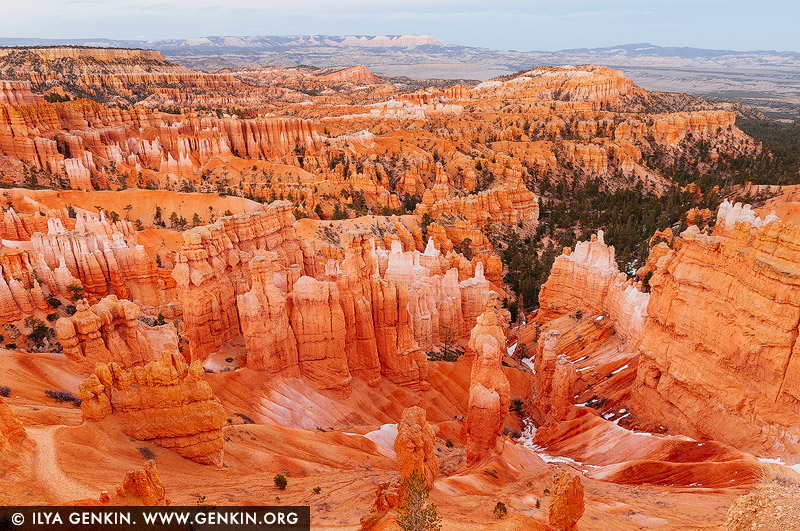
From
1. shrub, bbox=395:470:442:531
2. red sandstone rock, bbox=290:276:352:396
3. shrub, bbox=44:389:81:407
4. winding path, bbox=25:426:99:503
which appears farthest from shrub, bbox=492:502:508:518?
shrub, bbox=44:389:81:407

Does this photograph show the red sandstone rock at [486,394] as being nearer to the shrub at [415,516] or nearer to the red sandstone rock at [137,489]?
the shrub at [415,516]

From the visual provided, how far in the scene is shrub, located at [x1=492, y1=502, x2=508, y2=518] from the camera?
1573 cm

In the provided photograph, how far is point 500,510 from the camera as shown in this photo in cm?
1584

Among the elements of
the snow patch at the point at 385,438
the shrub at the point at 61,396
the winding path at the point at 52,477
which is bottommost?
the snow patch at the point at 385,438

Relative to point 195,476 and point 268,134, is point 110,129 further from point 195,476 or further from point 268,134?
point 195,476

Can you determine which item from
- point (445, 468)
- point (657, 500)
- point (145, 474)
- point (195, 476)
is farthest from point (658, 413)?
point (145, 474)

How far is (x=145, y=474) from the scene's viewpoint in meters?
11.7

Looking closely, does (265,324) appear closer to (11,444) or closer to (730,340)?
(11,444)

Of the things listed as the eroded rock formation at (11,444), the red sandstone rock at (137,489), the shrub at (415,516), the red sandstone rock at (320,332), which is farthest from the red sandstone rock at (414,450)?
the red sandstone rock at (320,332)

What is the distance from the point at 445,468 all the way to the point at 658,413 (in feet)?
36.1

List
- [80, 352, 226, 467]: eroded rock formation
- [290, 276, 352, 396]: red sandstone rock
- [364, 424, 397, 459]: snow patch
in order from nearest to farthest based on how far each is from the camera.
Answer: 1. [80, 352, 226, 467]: eroded rock formation
2. [364, 424, 397, 459]: snow patch
3. [290, 276, 352, 396]: red sandstone rock

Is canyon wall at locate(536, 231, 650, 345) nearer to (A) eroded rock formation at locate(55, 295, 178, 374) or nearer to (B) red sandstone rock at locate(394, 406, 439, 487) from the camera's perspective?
(B) red sandstone rock at locate(394, 406, 439, 487)

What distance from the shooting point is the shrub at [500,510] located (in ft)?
51.6

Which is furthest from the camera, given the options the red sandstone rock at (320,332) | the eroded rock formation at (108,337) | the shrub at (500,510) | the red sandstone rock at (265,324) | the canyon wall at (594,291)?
the canyon wall at (594,291)
